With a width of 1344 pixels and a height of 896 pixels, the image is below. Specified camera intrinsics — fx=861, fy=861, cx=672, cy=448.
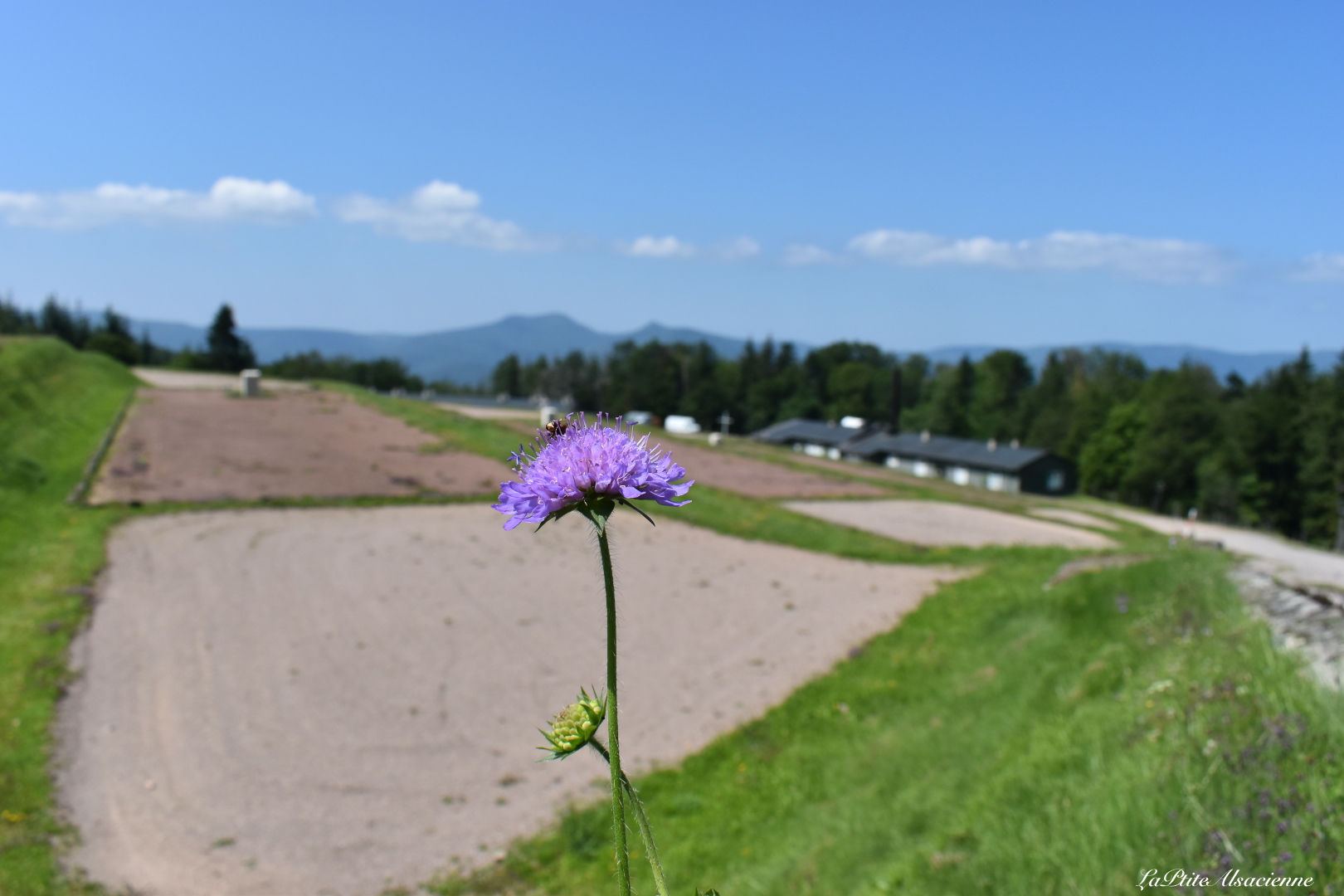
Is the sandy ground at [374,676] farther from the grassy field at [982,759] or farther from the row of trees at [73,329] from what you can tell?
the row of trees at [73,329]

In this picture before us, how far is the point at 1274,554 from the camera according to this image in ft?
80.5

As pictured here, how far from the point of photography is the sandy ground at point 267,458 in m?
19.6

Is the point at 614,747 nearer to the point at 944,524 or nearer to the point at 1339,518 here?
the point at 944,524

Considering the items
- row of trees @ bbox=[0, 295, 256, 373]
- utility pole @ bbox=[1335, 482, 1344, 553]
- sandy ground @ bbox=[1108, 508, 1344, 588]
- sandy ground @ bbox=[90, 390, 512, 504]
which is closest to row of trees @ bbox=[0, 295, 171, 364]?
row of trees @ bbox=[0, 295, 256, 373]

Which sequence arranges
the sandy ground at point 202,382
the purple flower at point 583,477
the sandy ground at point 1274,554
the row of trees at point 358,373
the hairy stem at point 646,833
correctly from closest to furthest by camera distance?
the hairy stem at point 646,833 < the purple flower at point 583,477 < the sandy ground at point 1274,554 < the sandy ground at point 202,382 < the row of trees at point 358,373

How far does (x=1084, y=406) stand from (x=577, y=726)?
3423 inches

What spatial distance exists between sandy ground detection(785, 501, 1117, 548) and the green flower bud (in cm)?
1924

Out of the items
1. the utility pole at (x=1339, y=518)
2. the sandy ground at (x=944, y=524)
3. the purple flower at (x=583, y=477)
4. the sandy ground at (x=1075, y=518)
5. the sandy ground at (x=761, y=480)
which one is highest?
the purple flower at (x=583, y=477)

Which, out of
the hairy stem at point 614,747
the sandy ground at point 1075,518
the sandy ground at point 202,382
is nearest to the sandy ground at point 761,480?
the sandy ground at point 1075,518

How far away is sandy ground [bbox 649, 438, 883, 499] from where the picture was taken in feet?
83.8

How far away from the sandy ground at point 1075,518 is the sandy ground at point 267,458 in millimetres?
17493

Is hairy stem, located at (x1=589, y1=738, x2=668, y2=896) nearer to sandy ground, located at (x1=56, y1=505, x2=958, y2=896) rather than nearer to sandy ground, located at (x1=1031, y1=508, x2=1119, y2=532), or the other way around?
sandy ground, located at (x1=56, y1=505, x2=958, y2=896)

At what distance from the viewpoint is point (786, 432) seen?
260 ft

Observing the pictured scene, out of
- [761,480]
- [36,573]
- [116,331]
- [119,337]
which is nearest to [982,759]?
[36,573]
